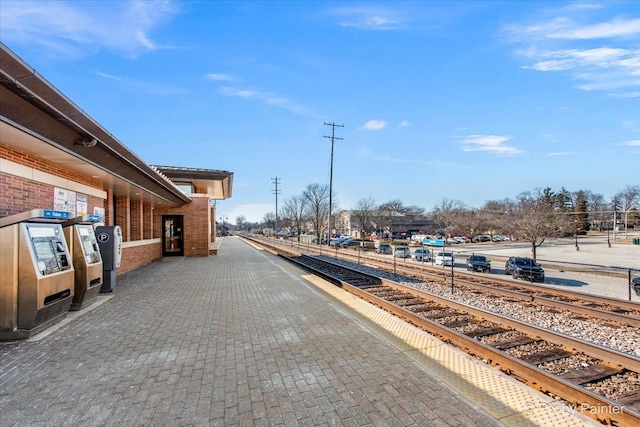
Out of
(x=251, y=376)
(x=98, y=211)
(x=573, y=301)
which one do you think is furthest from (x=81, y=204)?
(x=573, y=301)

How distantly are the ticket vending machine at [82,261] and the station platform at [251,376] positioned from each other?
1.65ft

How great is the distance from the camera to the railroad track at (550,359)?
138 inches

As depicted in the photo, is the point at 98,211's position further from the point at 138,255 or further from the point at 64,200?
the point at 138,255

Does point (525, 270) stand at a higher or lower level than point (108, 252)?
lower

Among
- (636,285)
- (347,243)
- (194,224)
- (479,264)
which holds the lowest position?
(347,243)

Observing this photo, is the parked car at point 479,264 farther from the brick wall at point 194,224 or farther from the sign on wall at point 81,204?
the sign on wall at point 81,204

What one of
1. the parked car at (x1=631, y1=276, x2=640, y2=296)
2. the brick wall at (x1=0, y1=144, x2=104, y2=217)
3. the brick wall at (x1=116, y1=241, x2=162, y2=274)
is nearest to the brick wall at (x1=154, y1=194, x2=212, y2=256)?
the brick wall at (x1=116, y1=241, x2=162, y2=274)

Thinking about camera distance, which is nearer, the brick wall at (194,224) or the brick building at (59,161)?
the brick building at (59,161)

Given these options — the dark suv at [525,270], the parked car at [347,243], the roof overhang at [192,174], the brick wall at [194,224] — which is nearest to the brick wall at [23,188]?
the brick wall at [194,224]

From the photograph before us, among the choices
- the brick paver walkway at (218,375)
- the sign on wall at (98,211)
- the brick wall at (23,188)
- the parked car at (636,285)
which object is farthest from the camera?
the parked car at (636,285)

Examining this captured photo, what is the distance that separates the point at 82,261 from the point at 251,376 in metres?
5.26

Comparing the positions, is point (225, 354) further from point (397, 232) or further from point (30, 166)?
point (397, 232)

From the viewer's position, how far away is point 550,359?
493cm

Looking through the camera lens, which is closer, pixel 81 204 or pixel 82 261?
pixel 82 261
